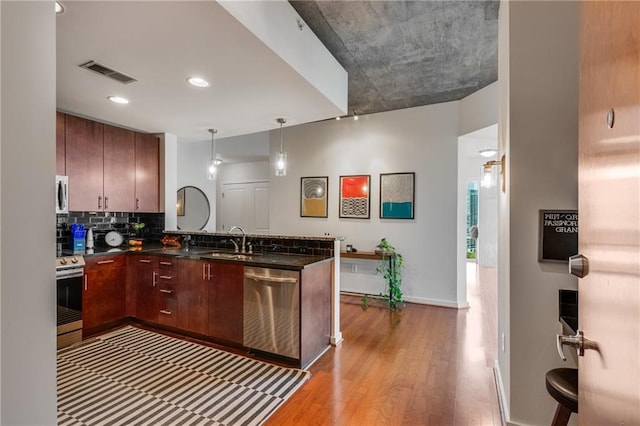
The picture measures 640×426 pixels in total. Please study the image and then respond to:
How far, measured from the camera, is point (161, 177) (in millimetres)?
4438

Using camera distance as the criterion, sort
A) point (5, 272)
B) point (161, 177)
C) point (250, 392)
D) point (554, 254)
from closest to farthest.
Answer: point (5, 272) < point (554, 254) < point (250, 392) < point (161, 177)

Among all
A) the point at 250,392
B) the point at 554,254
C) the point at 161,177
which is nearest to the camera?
the point at 554,254

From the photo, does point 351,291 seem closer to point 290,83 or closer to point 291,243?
point 291,243

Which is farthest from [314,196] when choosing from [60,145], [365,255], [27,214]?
[27,214]

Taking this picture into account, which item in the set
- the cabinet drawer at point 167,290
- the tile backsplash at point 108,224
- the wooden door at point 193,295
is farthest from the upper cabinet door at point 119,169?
the wooden door at point 193,295

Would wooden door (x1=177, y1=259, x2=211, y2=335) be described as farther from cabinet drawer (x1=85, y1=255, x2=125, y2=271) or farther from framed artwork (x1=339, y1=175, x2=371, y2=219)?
framed artwork (x1=339, y1=175, x2=371, y2=219)

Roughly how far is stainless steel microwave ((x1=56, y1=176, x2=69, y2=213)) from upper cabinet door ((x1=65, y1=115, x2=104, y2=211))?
0.19 meters

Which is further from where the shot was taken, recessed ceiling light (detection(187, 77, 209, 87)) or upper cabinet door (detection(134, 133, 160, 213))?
upper cabinet door (detection(134, 133, 160, 213))

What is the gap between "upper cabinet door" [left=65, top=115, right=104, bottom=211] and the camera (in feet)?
11.2

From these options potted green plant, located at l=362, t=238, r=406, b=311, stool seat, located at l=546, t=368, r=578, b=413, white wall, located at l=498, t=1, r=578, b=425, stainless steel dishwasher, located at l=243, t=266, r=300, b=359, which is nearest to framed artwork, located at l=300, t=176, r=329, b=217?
potted green plant, located at l=362, t=238, r=406, b=311

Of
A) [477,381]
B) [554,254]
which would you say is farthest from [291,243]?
[554,254]

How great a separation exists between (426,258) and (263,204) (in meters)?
4.46

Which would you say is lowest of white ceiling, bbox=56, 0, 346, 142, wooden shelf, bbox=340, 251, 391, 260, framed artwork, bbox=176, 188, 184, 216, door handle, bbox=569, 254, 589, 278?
wooden shelf, bbox=340, 251, 391, 260

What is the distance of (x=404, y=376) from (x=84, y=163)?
13.3 ft
